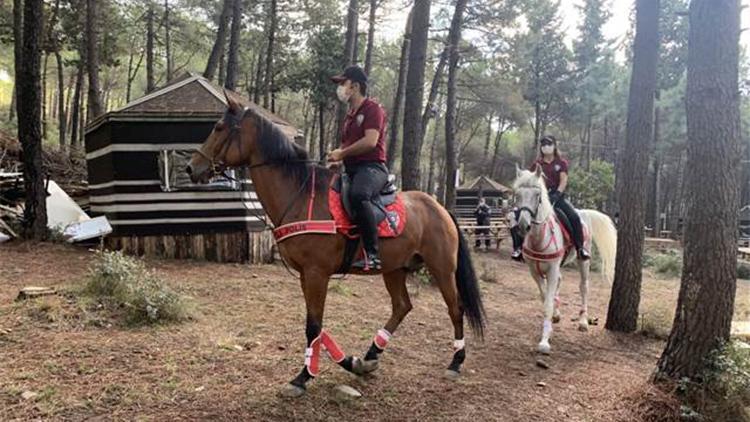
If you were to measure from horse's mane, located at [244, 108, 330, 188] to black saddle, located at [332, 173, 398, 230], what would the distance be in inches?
5.8

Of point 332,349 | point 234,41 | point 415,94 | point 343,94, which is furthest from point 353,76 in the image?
point 234,41

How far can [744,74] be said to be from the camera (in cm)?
3497

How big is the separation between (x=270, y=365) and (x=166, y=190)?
665 cm

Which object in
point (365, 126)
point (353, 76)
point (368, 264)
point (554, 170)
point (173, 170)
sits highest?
point (353, 76)

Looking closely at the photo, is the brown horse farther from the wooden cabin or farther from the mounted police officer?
the wooden cabin

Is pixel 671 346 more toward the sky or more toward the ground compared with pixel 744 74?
more toward the ground

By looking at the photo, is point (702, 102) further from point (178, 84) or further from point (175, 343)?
point (178, 84)

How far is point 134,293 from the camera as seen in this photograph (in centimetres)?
617

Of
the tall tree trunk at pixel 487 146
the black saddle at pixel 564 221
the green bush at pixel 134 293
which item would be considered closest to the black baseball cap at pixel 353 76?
the green bush at pixel 134 293

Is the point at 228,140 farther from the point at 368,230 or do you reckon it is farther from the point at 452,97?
the point at 452,97

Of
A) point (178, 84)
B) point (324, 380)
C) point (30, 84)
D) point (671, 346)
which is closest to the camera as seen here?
point (324, 380)

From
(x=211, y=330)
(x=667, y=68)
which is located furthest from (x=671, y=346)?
(x=667, y=68)

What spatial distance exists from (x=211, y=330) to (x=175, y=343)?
623mm

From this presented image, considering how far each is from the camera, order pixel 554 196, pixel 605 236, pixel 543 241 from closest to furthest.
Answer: pixel 543 241, pixel 554 196, pixel 605 236
